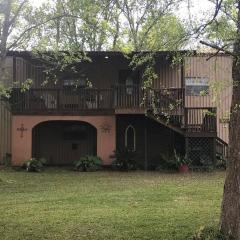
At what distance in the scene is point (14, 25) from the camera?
1894 cm

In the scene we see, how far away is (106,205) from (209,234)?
4.58 m

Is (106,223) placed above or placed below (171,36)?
below

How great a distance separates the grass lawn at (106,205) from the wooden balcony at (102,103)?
310 cm

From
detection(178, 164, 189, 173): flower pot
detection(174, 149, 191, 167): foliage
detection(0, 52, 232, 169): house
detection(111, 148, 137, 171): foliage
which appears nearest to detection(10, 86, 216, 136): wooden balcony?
detection(0, 52, 232, 169): house

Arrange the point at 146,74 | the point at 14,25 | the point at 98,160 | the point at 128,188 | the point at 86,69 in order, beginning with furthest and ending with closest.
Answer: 1. the point at 86,69
2. the point at 98,160
3. the point at 14,25
4. the point at 128,188
5. the point at 146,74

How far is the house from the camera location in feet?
74.6

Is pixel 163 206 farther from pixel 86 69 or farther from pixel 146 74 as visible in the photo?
pixel 86 69

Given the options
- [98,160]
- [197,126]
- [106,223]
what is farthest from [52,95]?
[106,223]

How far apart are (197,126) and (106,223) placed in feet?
42.2

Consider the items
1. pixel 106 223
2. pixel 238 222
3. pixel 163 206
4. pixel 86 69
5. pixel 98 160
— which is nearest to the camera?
pixel 238 222

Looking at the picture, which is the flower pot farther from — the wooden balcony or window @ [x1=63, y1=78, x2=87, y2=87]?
window @ [x1=63, y1=78, x2=87, y2=87]

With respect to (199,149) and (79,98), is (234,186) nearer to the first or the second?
(199,149)

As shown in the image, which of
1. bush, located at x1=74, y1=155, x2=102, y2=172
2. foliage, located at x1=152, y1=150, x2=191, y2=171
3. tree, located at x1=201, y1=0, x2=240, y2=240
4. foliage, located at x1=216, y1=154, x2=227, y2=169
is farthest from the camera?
foliage, located at x1=216, y1=154, x2=227, y2=169

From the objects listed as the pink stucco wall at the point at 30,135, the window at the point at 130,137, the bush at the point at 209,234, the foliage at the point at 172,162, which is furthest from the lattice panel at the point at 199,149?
the bush at the point at 209,234
